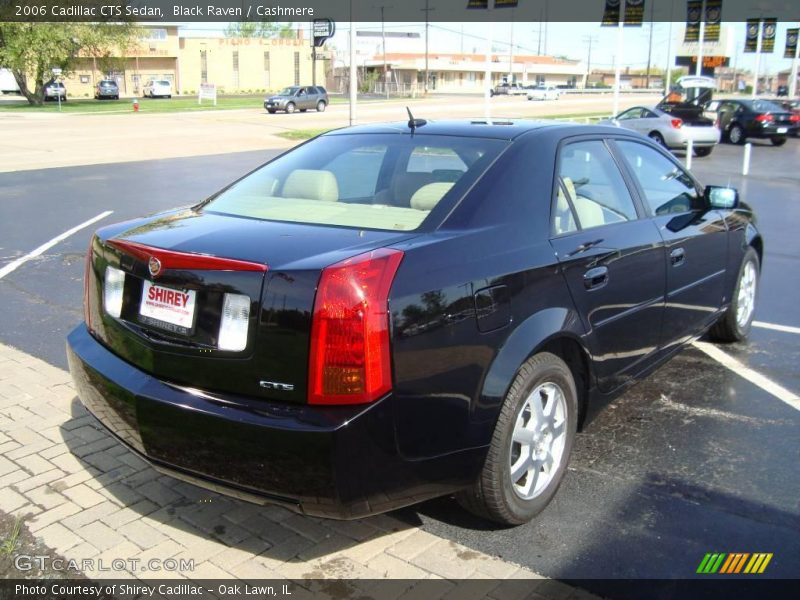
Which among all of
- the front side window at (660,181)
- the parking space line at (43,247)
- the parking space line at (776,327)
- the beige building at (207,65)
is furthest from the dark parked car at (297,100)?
the front side window at (660,181)

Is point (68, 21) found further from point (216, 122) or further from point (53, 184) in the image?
A: point (53, 184)

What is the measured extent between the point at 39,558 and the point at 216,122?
108ft

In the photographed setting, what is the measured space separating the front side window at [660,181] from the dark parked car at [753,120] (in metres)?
25.8

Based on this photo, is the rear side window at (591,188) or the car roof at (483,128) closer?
the rear side window at (591,188)

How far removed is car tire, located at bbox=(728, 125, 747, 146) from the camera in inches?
1120

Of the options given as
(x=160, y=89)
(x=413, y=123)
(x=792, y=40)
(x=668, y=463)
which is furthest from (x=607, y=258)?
(x=160, y=89)

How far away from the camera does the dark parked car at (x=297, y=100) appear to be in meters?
42.5

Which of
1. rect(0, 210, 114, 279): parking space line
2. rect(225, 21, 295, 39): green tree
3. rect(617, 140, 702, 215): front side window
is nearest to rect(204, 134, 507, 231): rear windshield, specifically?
rect(617, 140, 702, 215): front side window

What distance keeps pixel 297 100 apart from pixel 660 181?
135 feet

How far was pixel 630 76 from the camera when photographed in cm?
15150

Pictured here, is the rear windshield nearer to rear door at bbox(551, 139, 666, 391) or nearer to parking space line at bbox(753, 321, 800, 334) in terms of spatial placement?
rear door at bbox(551, 139, 666, 391)

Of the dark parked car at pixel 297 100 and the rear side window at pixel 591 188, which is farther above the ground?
the dark parked car at pixel 297 100

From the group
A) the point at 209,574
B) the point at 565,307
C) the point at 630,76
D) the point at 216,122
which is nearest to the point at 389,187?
the point at 565,307

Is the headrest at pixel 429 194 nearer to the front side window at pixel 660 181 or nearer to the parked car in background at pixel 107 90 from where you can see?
the front side window at pixel 660 181
